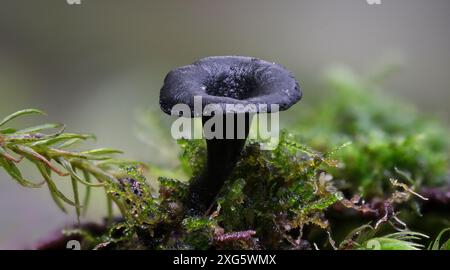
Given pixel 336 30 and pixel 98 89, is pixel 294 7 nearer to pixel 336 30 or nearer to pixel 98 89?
pixel 336 30

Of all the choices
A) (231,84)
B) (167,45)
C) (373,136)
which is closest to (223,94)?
(231,84)

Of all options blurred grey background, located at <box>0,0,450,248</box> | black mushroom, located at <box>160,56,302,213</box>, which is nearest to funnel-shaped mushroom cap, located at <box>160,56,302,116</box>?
black mushroom, located at <box>160,56,302,213</box>

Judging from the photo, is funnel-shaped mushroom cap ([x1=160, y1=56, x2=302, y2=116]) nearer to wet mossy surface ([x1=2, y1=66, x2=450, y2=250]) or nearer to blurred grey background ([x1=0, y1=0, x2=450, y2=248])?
wet mossy surface ([x1=2, y1=66, x2=450, y2=250])

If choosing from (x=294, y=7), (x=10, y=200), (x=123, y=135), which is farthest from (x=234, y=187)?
(x=294, y=7)

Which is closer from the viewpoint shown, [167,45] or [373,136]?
[373,136]

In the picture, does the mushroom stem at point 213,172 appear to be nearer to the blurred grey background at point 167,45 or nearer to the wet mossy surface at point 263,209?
the wet mossy surface at point 263,209

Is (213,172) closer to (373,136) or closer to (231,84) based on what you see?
(231,84)
